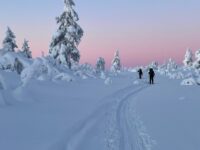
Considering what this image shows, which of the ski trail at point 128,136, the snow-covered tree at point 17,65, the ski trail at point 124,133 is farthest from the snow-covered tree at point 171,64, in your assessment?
the ski trail at point 128,136

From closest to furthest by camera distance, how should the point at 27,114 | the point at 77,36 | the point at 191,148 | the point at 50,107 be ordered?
the point at 191,148, the point at 27,114, the point at 50,107, the point at 77,36

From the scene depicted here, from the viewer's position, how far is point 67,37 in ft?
139

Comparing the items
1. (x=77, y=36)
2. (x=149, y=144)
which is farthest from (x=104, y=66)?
(x=149, y=144)

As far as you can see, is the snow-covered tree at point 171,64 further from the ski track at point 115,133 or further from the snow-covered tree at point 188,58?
the ski track at point 115,133

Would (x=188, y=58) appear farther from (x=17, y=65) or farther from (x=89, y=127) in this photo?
(x=89, y=127)

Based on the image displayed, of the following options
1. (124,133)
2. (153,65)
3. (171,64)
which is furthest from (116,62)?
(124,133)

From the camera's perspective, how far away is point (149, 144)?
7.82m

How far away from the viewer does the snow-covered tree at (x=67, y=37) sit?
42.6 meters

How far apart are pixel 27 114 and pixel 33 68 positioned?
495 cm

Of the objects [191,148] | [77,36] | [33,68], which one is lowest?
[191,148]

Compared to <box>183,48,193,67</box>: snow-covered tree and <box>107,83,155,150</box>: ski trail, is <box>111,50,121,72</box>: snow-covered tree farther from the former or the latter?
<box>107,83,155,150</box>: ski trail

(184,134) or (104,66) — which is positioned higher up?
(104,66)

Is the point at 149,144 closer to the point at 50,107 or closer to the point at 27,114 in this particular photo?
the point at 27,114

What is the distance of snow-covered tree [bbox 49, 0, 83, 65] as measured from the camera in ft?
140
